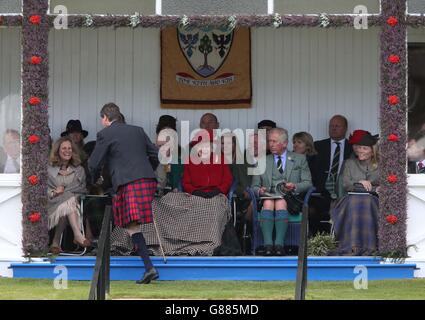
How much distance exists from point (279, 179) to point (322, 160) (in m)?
1.40

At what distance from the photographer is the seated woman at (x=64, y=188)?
1457 cm

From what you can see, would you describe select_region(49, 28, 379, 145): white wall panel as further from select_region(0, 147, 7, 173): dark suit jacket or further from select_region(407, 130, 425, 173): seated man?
select_region(0, 147, 7, 173): dark suit jacket

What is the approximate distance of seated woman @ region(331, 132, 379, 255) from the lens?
14422 millimetres

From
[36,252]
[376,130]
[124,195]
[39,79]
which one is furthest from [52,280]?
[376,130]

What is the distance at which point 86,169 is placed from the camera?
1530 cm

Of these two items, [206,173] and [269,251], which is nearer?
[269,251]

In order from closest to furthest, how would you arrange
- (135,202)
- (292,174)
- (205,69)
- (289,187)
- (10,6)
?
(135,202) < (10,6) < (289,187) < (292,174) < (205,69)

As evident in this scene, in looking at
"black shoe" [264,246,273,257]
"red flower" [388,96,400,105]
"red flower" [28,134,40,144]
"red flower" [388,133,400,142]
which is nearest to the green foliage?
"black shoe" [264,246,273,257]

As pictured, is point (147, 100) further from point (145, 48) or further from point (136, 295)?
point (136, 295)

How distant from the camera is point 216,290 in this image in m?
12.9

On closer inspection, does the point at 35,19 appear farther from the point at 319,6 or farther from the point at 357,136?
the point at 357,136

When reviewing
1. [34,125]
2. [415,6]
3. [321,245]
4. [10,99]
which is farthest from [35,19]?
[415,6]

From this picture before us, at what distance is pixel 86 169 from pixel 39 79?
5.24ft

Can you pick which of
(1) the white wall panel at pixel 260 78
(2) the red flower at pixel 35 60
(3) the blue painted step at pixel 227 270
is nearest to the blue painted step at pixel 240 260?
(3) the blue painted step at pixel 227 270
